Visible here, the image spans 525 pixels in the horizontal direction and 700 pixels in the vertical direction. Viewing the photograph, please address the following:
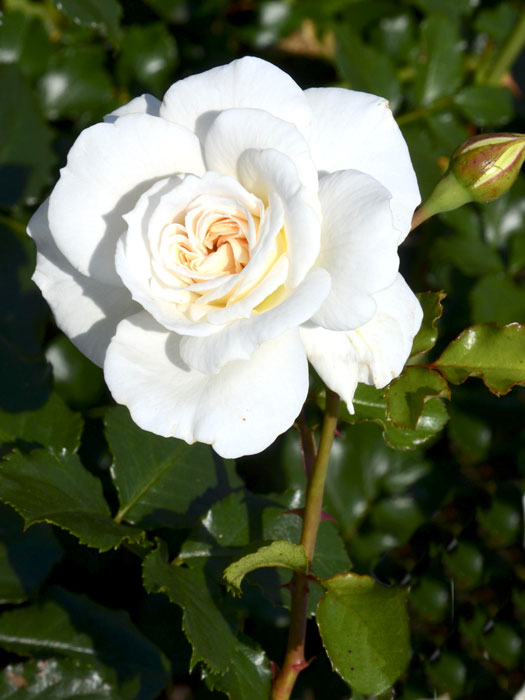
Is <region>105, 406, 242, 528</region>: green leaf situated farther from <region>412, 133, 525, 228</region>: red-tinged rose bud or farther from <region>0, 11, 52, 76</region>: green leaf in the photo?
<region>0, 11, 52, 76</region>: green leaf

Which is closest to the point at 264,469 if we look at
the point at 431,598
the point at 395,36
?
the point at 431,598

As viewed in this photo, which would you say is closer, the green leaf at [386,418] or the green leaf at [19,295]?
the green leaf at [386,418]

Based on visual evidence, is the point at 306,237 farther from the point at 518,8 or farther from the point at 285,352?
the point at 518,8

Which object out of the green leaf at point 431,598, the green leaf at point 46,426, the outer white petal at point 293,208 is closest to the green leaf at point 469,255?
the green leaf at point 431,598

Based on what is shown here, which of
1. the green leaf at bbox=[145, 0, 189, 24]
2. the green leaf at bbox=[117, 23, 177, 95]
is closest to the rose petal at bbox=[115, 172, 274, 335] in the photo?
the green leaf at bbox=[117, 23, 177, 95]

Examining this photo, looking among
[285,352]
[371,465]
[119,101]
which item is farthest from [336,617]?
[119,101]

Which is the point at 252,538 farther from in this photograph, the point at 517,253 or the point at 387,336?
the point at 517,253

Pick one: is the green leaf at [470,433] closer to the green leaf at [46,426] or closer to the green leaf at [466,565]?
the green leaf at [466,565]
